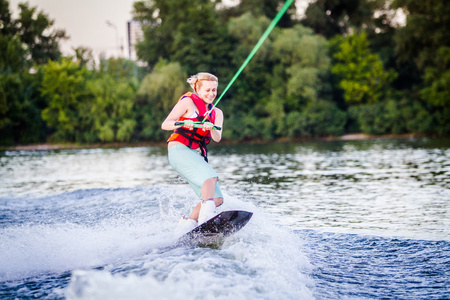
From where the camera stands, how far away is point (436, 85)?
41156 millimetres

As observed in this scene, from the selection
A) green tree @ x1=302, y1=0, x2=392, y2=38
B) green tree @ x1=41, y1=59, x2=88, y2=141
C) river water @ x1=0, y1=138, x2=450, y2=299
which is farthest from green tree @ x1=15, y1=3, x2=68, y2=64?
river water @ x1=0, y1=138, x2=450, y2=299

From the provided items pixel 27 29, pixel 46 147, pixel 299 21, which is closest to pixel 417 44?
pixel 299 21

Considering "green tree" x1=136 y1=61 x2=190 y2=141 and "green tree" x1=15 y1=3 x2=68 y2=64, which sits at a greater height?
"green tree" x1=15 y1=3 x2=68 y2=64

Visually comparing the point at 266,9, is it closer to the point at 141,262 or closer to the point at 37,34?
the point at 37,34

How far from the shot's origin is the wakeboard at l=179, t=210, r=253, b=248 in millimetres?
5695

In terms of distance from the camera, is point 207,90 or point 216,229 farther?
point 207,90

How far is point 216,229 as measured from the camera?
5.73 m

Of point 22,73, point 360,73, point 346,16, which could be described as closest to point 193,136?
point 360,73

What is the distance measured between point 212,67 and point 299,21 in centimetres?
1306

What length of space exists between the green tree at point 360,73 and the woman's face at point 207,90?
141 feet

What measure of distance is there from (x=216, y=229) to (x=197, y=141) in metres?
1.06

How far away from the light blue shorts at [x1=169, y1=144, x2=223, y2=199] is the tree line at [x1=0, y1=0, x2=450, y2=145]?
1404 inches

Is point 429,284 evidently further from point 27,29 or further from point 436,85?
point 27,29

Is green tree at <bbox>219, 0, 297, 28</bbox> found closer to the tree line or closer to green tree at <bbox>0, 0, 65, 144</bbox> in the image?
the tree line
